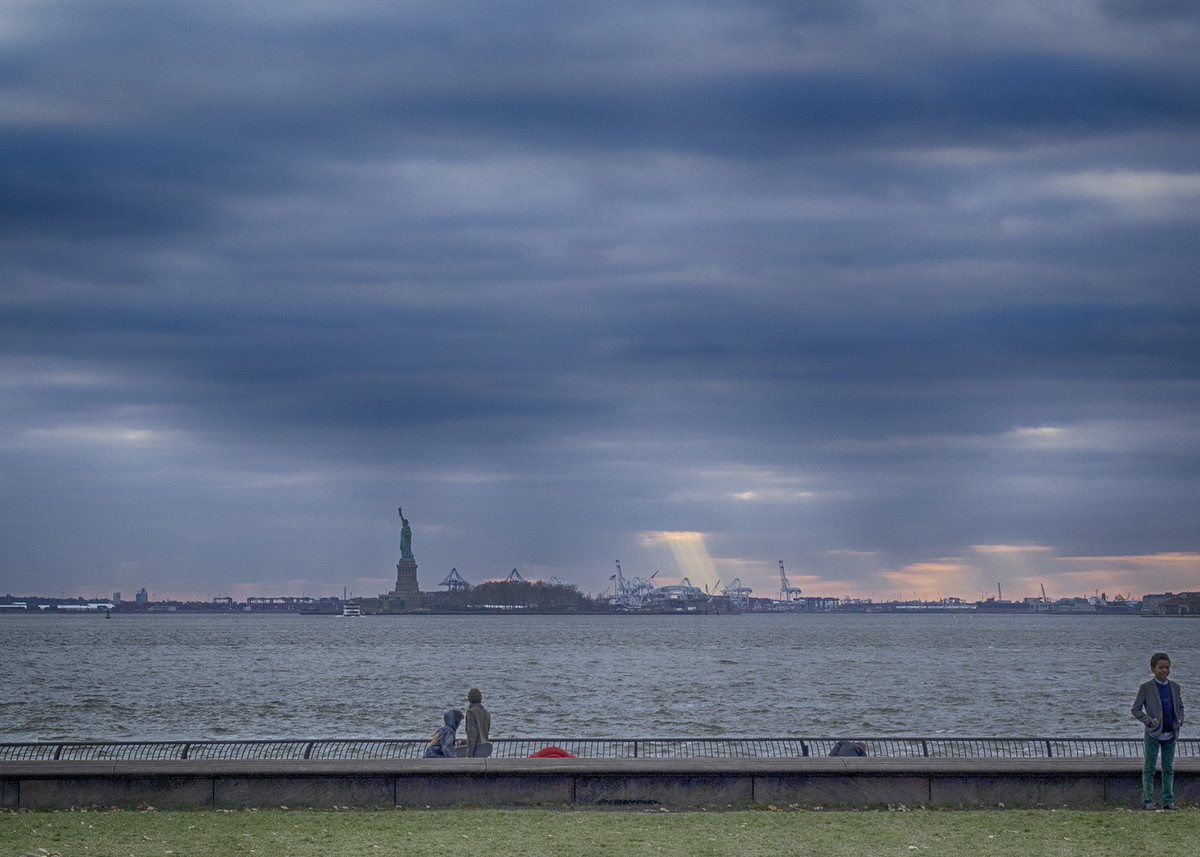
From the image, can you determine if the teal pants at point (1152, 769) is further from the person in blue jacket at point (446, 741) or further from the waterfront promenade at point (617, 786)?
the person in blue jacket at point (446, 741)

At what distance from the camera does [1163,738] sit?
51.5ft

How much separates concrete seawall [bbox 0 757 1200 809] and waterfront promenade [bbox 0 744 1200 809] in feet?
0.04

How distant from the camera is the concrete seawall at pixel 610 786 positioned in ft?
53.1

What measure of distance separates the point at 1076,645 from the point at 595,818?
155209 millimetres

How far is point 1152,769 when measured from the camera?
15.6 m

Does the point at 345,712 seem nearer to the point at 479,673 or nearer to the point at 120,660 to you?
the point at 479,673

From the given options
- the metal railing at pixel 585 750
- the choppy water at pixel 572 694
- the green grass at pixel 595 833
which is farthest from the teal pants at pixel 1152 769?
the choppy water at pixel 572 694

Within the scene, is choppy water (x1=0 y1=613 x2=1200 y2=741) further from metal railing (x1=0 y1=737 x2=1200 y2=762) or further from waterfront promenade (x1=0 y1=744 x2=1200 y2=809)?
waterfront promenade (x1=0 y1=744 x2=1200 y2=809)

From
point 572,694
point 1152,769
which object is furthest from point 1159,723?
point 572,694

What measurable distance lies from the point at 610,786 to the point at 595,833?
209 cm

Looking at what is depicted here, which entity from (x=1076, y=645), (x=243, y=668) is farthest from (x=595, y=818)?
(x=1076, y=645)

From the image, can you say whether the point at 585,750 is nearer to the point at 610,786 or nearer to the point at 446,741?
the point at 446,741

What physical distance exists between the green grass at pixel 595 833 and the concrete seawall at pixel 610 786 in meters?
0.41

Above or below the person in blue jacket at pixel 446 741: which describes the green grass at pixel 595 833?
below
